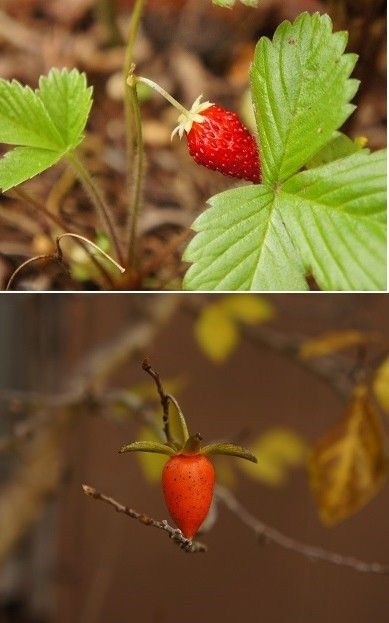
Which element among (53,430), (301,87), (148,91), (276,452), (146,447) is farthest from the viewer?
(276,452)

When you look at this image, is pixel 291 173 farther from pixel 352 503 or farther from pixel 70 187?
pixel 352 503

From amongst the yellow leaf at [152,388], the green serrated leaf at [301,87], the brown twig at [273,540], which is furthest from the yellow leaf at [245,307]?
the green serrated leaf at [301,87]

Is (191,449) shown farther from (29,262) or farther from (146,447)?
(29,262)

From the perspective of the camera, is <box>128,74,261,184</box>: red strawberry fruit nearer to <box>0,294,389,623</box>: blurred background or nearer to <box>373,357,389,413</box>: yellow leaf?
<box>373,357,389,413</box>: yellow leaf

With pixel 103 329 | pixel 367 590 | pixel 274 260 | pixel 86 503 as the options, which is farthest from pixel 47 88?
pixel 367 590

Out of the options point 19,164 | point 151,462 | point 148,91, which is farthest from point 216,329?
point 19,164

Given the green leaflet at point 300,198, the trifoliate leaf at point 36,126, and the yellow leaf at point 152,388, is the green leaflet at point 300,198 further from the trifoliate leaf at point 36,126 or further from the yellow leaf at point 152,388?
the yellow leaf at point 152,388

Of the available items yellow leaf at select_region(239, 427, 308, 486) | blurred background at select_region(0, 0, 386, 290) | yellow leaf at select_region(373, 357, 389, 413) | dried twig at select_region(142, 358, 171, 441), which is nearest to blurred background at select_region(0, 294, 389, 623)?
yellow leaf at select_region(239, 427, 308, 486)
